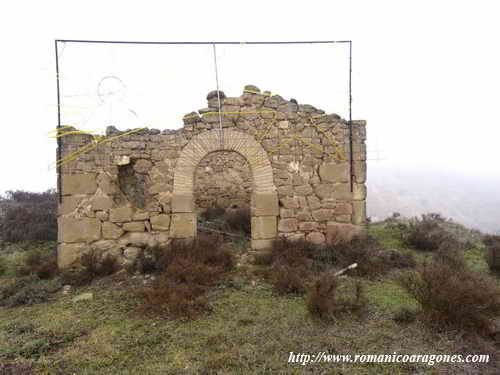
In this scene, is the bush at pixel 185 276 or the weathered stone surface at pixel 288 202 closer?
the bush at pixel 185 276

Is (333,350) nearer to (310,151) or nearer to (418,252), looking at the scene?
(310,151)

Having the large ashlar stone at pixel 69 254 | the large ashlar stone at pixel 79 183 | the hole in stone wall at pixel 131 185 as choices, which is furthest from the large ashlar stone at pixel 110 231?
the large ashlar stone at pixel 79 183

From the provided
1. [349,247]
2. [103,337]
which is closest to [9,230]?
[103,337]

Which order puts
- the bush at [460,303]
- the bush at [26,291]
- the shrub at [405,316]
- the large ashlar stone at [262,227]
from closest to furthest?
the bush at [460,303] → the shrub at [405,316] → the bush at [26,291] → the large ashlar stone at [262,227]

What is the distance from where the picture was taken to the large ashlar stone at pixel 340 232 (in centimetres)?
675

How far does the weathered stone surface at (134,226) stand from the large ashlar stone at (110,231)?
0.50 feet

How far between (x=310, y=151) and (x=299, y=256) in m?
2.24

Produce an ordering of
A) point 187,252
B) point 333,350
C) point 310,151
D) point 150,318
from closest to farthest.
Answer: point 333,350
point 150,318
point 187,252
point 310,151

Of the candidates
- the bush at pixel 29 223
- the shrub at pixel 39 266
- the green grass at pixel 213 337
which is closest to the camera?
the green grass at pixel 213 337

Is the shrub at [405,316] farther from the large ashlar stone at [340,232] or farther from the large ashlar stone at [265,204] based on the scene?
the large ashlar stone at [265,204]

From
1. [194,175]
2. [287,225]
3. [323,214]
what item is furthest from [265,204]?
[194,175]

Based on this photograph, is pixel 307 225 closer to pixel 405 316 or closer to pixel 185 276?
pixel 185 276

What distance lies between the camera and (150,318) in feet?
13.9

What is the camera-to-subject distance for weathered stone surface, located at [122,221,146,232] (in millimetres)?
6406
